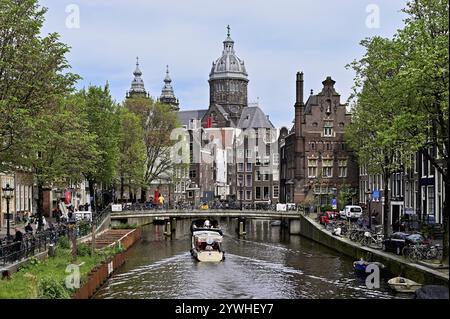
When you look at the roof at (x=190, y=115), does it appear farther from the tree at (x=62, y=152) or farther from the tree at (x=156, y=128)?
the tree at (x=62, y=152)

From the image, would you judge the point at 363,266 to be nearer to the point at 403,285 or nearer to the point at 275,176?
the point at 403,285

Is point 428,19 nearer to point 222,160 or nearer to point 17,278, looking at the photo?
point 17,278

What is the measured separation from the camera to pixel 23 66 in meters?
34.0

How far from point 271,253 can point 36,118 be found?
2566 cm

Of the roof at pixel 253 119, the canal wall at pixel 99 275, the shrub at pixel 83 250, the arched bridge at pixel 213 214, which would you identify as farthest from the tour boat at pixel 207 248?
the roof at pixel 253 119

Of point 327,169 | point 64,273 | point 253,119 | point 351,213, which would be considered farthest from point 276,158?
point 64,273

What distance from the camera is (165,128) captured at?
8594cm

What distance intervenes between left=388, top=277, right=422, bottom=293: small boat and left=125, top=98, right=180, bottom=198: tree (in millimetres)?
55210

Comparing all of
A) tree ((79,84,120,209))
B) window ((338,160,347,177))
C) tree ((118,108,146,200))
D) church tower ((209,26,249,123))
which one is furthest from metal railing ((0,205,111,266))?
church tower ((209,26,249,123))

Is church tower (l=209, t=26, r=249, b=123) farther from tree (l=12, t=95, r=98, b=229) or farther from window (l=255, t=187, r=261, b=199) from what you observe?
tree (l=12, t=95, r=98, b=229)

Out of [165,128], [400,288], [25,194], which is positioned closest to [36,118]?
[400,288]

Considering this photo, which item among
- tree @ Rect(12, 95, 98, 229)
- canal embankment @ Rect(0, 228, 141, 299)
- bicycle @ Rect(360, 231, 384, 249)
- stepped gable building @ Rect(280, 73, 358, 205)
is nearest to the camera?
canal embankment @ Rect(0, 228, 141, 299)

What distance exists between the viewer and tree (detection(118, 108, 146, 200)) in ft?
253

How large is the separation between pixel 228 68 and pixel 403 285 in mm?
150069
